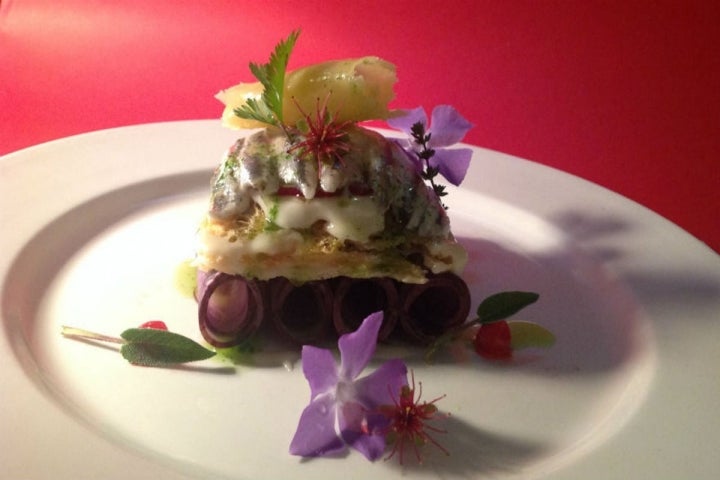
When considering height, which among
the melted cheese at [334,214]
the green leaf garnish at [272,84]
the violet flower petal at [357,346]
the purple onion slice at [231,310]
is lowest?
the violet flower petal at [357,346]

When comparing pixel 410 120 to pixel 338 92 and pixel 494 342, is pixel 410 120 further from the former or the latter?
pixel 494 342

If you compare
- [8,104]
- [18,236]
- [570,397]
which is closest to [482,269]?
[570,397]

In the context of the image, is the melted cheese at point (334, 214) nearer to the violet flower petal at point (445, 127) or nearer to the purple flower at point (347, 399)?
the purple flower at point (347, 399)

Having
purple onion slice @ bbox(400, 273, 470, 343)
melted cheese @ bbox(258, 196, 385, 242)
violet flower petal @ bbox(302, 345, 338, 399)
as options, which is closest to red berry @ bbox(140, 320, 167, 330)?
melted cheese @ bbox(258, 196, 385, 242)

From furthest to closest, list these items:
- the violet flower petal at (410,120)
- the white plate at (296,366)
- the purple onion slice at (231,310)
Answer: the violet flower petal at (410,120) → the purple onion slice at (231,310) → the white plate at (296,366)

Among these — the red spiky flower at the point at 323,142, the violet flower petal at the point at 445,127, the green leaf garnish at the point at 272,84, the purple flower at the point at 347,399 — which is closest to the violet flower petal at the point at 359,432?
the purple flower at the point at 347,399

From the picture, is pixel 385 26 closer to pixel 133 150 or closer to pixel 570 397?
pixel 133 150

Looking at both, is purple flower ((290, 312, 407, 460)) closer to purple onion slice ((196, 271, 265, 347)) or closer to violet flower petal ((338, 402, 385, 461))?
violet flower petal ((338, 402, 385, 461))
